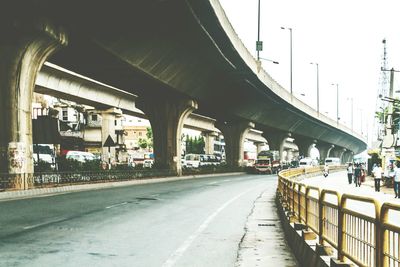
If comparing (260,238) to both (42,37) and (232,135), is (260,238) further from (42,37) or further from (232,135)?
(232,135)

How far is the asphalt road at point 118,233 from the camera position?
30.7 feet

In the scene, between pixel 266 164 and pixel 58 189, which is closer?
pixel 58 189

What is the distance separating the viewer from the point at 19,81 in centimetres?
2531

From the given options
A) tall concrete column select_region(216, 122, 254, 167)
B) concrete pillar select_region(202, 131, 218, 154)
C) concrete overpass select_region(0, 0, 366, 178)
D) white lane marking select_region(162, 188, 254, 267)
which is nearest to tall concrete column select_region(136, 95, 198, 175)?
concrete overpass select_region(0, 0, 366, 178)

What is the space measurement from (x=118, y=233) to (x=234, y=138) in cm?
6368

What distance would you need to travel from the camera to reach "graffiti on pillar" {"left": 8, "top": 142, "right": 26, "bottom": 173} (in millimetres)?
25531

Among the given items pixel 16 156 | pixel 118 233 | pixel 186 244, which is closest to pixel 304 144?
pixel 16 156

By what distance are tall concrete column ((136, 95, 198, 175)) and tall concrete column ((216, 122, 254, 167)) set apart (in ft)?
80.4

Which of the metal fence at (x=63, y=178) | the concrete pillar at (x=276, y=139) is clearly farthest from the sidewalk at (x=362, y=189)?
the concrete pillar at (x=276, y=139)

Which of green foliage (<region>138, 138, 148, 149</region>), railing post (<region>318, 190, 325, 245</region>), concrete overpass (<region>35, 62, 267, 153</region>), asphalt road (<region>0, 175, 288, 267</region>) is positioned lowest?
asphalt road (<region>0, 175, 288, 267</region>)

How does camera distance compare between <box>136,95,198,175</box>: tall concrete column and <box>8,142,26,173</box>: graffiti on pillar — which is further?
<box>136,95,198,175</box>: tall concrete column

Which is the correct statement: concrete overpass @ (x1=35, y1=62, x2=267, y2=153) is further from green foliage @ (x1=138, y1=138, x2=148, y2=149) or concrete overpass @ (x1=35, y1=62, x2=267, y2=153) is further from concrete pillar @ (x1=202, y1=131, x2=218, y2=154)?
green foliage @ (x1=138, y1=138, x2=148, y2=149)

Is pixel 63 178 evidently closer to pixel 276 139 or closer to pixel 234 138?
pixel 234 138

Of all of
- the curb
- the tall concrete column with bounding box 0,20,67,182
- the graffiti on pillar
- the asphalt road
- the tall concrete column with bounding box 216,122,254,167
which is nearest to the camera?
→ the asphalt road
